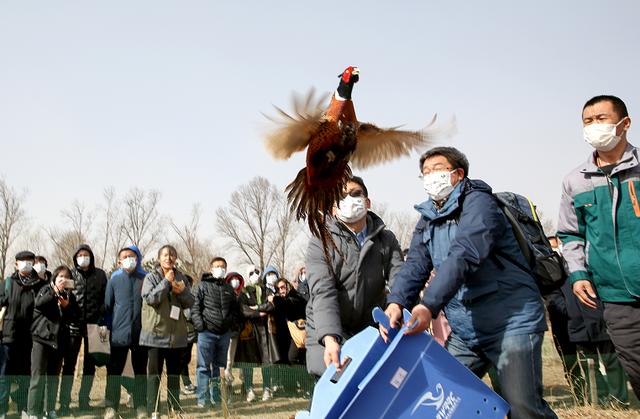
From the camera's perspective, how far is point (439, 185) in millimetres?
3691

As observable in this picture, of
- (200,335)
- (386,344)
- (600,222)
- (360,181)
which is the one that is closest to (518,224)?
(600,222)

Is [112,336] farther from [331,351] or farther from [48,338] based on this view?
[331,351]

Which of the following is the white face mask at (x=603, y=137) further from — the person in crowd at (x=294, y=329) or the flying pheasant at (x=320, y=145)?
the person in crowd at (x=294, y=329)

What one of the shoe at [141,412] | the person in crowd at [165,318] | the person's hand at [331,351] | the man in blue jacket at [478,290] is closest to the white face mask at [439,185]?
the man in blue jacket at [478,290]

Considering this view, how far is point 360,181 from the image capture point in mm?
4527

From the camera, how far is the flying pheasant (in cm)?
418

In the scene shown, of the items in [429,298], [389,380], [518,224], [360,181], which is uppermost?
[360,181]

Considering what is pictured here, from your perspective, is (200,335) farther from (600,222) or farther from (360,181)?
(600,222)

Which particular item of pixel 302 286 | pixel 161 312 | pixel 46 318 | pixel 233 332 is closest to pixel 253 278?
pixel 302 286

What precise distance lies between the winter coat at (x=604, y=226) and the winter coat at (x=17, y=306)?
6.09 m

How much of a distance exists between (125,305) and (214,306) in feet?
4.57

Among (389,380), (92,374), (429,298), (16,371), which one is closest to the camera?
(389,380)

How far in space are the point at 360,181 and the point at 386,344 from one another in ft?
5.97

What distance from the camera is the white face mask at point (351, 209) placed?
434 centimetres
